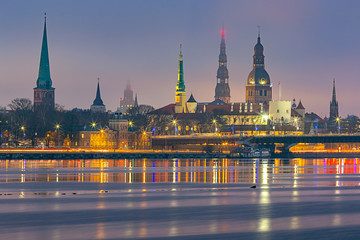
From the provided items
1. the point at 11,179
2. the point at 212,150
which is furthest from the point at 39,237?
the point at 212,150

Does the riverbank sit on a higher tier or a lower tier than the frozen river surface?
higher

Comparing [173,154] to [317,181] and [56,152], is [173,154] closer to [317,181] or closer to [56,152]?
[56,152]

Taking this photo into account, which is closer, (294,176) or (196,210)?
(196,210)

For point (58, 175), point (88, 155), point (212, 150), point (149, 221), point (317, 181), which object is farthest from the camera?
point (212, 150)

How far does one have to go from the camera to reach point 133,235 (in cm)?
4128

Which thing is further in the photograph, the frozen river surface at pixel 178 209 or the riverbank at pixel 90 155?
the riverbank at pixel 90 155

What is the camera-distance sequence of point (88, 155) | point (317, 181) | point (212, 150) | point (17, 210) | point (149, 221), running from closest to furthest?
1. point (149, 221)
2. point (17, 210)
3. point (317, 181)
4. point (88, 155)
5. point (212, 150)

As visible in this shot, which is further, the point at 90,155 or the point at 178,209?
the point at 90,155

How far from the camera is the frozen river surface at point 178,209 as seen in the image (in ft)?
139

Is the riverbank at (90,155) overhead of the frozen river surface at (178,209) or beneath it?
overhead

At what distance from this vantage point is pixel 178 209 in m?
51.4

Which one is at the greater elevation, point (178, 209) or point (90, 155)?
point (90, 155)

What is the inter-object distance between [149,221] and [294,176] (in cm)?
4281

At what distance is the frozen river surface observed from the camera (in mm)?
42344
